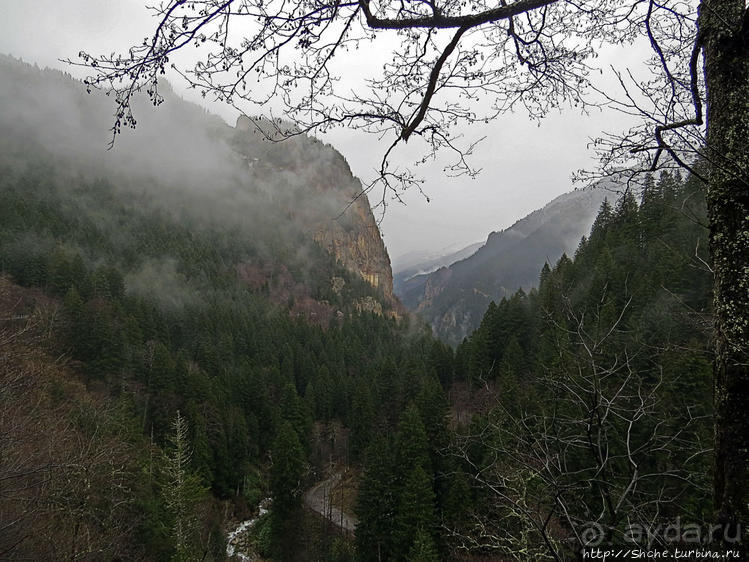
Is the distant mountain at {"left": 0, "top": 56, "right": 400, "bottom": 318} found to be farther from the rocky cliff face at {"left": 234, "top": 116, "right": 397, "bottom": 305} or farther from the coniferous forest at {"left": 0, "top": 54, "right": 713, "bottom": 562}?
the coniferous forest at {"left": 0, "top": 54, "right": 713, "bottom": 562}

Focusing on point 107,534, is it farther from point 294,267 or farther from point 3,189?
point 294,267

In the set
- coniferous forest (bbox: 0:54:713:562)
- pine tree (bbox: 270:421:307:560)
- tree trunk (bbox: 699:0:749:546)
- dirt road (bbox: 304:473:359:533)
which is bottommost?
dirt road (bbox: 304:473:359:533)

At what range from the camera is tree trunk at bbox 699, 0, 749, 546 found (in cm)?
166

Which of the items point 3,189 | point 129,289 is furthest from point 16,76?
point 129,289

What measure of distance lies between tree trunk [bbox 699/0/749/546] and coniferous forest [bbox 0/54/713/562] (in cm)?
60

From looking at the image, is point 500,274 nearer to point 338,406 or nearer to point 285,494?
point 338,406

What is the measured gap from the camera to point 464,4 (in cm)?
235

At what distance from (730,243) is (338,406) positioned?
37.8m

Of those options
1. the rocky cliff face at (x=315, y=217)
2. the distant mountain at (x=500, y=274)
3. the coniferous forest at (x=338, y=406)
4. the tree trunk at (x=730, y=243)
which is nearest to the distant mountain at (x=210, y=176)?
the rocky cliff face at (x=315, y=217)

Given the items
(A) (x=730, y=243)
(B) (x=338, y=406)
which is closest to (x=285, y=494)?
(B) (x=338, y=406)

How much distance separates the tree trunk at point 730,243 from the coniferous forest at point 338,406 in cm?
60

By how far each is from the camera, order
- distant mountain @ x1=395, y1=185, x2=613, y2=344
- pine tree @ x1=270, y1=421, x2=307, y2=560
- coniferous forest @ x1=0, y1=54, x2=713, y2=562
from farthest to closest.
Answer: distant mountain @ x1=395, y1=185, x2=613, y2=344
pine tree @ x1=270, y1=421, x2=307, y2=560
coniferous forest @ x1=0, y1=54, x2=713, y2=562

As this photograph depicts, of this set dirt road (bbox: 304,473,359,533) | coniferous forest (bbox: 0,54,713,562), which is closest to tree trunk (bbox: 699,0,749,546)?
coniferous forest (bbox: 0,54,713,562)

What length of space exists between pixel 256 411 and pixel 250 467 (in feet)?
21.3
